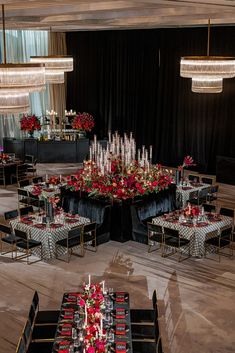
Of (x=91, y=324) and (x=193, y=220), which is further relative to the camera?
(x=193, y=220)

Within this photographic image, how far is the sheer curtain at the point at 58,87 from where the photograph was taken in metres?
21.8

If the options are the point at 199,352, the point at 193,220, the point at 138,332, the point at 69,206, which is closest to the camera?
the point at 138,332

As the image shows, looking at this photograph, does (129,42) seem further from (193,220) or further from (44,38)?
(193,220)

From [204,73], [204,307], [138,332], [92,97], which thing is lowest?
[204,307]

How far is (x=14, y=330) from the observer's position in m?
8.61

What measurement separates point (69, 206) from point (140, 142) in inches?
314

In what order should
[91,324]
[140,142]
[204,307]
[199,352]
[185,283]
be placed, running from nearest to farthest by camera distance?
[91,324]
[199,352]
[204,307]
[185,283]
[140,142]

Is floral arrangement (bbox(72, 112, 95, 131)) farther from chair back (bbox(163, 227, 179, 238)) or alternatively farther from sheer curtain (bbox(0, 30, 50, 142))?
chair back (bbox(163, 227, 179, 238))

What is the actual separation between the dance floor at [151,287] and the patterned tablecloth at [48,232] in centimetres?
28

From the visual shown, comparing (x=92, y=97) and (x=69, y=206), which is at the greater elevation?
(x=92, y=97)

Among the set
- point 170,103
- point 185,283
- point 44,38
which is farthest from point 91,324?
point 44,38

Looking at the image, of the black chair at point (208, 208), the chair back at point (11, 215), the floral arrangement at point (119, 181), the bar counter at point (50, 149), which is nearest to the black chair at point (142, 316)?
the floral arrangement at point (119, 181)

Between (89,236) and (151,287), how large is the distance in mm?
2178

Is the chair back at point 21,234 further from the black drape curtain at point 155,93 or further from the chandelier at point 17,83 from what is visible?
the black drape curtain at point 155,93
